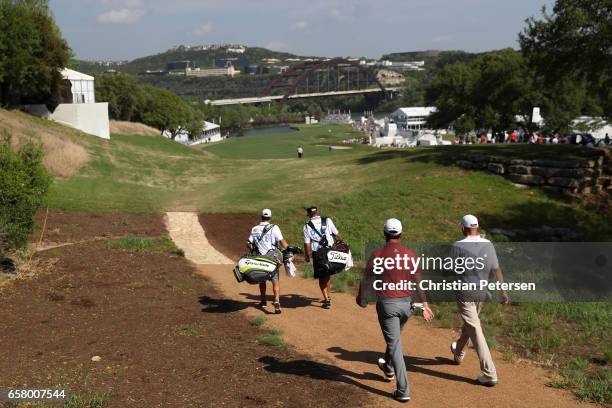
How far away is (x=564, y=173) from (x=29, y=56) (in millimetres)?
41280

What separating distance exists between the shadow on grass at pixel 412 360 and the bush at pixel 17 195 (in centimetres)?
961

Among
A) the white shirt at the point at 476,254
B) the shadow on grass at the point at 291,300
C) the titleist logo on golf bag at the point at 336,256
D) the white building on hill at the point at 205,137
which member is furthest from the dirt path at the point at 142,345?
the white building on hill at the point at 205,137

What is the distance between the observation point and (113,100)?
8156 centimetres

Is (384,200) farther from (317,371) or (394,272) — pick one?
(394,272)

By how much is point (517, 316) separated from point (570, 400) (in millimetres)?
4338

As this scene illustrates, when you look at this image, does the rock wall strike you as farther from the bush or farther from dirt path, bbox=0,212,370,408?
the bush

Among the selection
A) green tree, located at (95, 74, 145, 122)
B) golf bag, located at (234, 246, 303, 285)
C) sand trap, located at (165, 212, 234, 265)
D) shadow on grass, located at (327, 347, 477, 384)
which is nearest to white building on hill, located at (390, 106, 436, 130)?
green tree, located at (95, 74, 145, 122)

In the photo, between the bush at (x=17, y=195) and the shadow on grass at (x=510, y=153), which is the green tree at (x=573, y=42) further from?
the bush at (x=17, y=195)

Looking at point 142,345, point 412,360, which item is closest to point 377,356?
point 412,360

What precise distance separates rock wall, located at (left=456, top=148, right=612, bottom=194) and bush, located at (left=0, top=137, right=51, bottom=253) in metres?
21.2

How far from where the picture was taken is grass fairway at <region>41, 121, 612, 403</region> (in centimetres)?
1128

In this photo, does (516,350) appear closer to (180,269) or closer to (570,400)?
(570,400)

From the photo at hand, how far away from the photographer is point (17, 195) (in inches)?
597

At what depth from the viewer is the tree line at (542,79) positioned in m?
30.7
